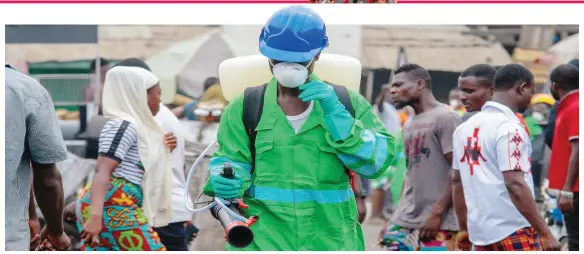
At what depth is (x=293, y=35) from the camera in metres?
4.90

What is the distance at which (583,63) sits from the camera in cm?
824

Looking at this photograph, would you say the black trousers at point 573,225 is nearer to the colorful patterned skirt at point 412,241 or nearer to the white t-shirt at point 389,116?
the colorful patterned skirt at point 412,241

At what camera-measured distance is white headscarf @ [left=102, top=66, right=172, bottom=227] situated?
7574mm

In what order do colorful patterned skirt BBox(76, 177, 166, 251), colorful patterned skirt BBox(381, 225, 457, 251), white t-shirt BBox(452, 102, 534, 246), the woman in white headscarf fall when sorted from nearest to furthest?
white t-shirt BBox(452, 102, 534, 246), the woman in white headscarf, colorful patterned skirt BBox(76, 177, 166, 251), colorful patterned skirt BBox(381, 225, 457, 251)

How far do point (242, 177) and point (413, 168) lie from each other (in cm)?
314

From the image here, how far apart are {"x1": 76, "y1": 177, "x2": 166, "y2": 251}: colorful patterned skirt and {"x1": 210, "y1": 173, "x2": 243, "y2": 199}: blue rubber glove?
2392 mm

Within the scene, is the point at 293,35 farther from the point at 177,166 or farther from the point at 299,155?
the point at 177,166

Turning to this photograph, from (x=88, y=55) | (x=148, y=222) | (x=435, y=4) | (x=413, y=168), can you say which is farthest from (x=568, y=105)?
(x=88, y=55)

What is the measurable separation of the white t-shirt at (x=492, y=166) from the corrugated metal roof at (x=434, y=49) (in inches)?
169

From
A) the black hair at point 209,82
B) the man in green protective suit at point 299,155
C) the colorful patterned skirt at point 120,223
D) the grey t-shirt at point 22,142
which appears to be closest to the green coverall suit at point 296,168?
the man in green protective suit at point 299,155

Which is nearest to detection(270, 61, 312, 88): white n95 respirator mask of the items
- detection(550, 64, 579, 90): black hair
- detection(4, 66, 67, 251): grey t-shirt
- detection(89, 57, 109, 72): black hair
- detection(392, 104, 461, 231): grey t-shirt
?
detection(4, 66, 67, 251): grey t-shirt

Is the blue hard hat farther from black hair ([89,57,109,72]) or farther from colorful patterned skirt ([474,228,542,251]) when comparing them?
black hair ([89,57,109,72])

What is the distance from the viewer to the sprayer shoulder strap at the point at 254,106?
509 centimetres

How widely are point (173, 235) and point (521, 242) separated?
93.8 inches
